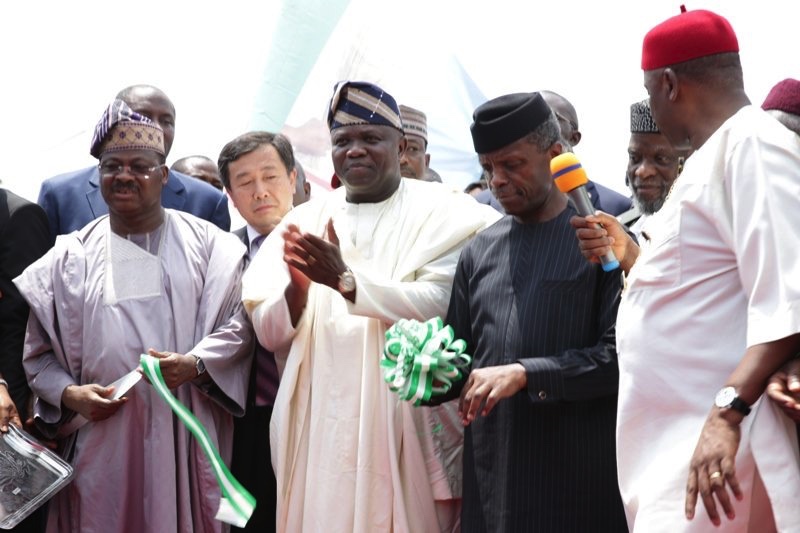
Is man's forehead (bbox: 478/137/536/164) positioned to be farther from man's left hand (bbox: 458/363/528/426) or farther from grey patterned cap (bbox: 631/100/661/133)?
grey patterned cap (bbox: 631/100/661/133)

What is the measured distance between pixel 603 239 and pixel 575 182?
23 centimetres

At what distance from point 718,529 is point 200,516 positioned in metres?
2.90

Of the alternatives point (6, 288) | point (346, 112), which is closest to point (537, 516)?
point (346, 112)

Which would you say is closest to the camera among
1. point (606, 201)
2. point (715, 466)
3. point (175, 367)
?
point (715, 466)

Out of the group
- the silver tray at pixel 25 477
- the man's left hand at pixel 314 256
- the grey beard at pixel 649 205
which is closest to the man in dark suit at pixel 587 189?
the grey beard at pixel 649 205

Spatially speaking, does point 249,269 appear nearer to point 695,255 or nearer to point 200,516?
point 200,516

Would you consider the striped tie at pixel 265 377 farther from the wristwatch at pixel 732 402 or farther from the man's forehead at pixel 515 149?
→ the wristwatch at pixel 732 402

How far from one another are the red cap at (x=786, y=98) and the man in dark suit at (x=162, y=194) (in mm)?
3567

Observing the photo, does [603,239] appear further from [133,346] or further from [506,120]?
[133,346]

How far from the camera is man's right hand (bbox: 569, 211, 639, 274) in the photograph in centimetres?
422

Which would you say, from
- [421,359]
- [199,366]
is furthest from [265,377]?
[421,359]

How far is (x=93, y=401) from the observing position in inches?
216

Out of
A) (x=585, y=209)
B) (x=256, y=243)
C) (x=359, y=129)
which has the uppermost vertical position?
(x=585, y=209)

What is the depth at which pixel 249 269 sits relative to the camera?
18.8ft
